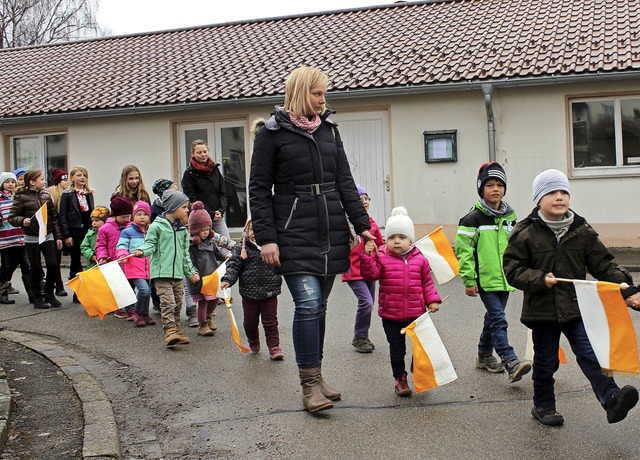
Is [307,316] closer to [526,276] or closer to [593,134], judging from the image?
[526,276]

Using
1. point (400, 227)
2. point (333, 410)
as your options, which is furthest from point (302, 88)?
point (333, 410)

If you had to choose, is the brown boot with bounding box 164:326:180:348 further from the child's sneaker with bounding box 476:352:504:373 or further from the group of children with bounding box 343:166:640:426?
the child's sneaker with bounding box 476:352:504:373

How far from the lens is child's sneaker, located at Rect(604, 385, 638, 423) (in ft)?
14.9

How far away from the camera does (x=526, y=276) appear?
16.2ft

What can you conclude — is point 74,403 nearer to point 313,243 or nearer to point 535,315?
point 313,243

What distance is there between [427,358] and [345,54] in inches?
555

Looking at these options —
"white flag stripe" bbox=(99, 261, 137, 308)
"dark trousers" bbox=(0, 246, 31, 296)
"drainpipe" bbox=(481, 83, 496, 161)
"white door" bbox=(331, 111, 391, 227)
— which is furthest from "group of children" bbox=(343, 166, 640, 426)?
"white door" bbox=(331, 111, 391, 227)

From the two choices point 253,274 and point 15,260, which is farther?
point 15,260

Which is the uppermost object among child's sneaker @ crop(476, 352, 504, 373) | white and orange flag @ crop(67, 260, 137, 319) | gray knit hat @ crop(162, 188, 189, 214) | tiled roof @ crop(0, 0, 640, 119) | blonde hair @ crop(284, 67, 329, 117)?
tiled roof @ crop(0, 0, 640, 119)

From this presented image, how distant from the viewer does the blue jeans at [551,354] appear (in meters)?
4.96

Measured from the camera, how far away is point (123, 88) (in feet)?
64.5

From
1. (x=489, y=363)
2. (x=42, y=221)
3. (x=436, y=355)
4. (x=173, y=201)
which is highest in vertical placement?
(x=173, y=201)

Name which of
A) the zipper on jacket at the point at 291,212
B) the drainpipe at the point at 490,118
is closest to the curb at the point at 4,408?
the zipper on jacket at the point at 291,212

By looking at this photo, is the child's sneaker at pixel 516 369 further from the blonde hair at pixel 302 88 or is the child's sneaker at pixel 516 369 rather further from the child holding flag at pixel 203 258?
the child holding flag at pixel 203 258
